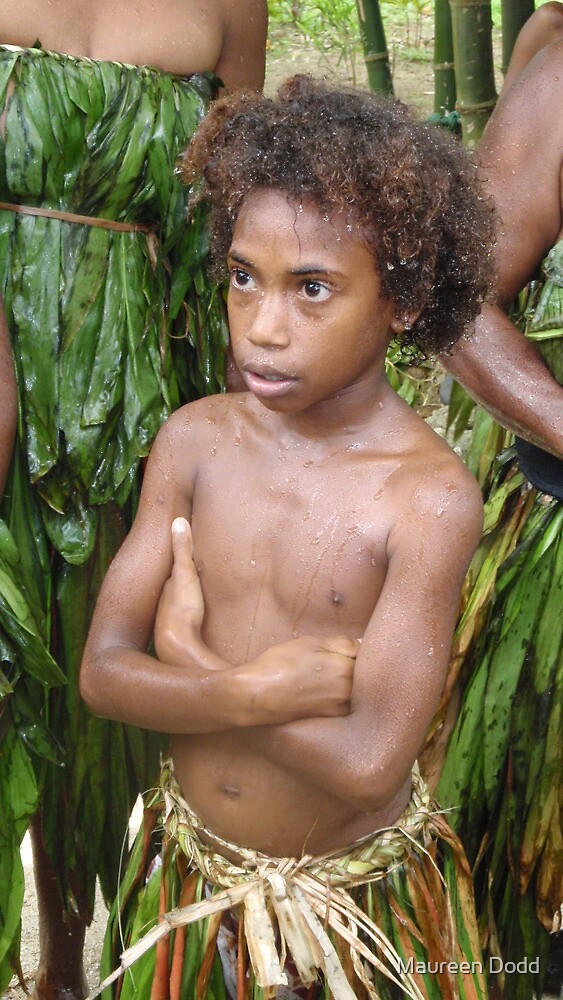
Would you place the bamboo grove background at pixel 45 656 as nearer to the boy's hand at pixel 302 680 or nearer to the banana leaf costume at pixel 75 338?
the banana leaf costume at pixel 75 338

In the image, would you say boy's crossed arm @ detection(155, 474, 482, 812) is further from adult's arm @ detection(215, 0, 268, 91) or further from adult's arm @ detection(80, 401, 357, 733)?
adult's arm @ detection(215, 0, 268, 91)

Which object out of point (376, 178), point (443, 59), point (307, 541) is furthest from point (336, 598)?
point (443, 59)

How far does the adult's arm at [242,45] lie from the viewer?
230 centimetres

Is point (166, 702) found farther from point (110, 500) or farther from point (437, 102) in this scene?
point (437, 102)

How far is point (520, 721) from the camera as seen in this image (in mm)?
2539

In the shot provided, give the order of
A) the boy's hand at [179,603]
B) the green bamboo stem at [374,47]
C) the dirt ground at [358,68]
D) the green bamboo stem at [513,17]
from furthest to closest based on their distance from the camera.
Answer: the dirt ground at [358,68] < the green bamboo stem at [374,47] < the green bamboo stem at [513,17] < the boy's hand at [179,603]

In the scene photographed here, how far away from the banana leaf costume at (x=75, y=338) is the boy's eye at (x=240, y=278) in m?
0.56

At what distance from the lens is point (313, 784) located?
1.71 metres

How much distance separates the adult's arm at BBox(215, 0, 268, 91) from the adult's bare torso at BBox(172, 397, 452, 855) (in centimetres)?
83

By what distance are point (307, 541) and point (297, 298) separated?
0.37 m

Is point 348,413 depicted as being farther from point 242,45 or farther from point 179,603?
point 242,45

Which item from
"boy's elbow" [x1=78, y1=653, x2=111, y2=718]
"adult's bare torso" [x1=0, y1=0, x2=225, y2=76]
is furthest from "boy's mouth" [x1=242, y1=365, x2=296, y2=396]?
"adult's bare torso" [x1=0, y1=0, x2=225, y2=76]

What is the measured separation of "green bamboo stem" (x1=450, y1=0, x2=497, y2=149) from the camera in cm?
365

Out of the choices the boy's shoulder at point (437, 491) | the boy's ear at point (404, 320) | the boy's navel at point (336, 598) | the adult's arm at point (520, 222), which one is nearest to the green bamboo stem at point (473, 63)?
the adult's arm at point (520, 222)
